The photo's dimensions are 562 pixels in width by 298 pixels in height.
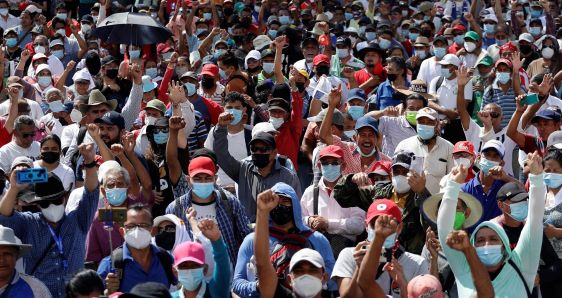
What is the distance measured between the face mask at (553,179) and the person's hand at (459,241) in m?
2.68

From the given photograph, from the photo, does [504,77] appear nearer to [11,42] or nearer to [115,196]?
[115,196]

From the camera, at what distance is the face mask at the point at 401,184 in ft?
31.9

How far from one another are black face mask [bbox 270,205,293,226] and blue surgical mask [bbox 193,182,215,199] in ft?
3.62

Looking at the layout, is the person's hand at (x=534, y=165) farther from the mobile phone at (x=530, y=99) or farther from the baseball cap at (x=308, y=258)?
the mobile phone at (x=530, y=99)

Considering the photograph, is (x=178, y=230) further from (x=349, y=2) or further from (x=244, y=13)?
(x=349, y=2)

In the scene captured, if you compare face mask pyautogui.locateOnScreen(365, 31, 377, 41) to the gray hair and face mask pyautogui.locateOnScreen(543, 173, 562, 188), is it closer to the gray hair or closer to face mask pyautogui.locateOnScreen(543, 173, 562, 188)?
face mask pyautogui.locateOnScreen(543, 173, 562, 188)

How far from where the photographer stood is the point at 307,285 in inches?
298

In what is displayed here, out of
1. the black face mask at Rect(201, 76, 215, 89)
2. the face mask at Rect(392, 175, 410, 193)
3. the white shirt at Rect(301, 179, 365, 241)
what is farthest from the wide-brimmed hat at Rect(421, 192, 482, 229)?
the black face mask at Rect(201, 76, 215, 89)

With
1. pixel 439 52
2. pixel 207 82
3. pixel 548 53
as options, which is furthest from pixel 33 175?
pixel 548 53

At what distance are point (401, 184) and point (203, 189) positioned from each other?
5.02ft

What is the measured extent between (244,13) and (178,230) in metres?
12.4

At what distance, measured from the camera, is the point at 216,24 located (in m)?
21.1

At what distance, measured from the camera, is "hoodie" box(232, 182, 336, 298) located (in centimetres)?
808

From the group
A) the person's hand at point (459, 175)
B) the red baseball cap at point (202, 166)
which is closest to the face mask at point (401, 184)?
the red baseball cap at point (202, 166)
